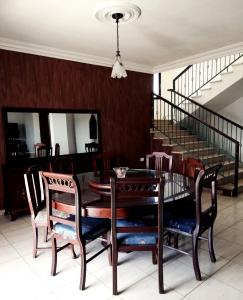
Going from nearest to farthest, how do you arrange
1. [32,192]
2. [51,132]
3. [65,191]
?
[65,191], [32,192], [51,132]

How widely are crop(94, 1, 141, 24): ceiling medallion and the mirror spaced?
178 centimetres

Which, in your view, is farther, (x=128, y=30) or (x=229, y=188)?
(x=229, y=188)

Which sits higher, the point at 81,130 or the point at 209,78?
the point at 209,78

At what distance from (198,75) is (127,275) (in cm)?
564

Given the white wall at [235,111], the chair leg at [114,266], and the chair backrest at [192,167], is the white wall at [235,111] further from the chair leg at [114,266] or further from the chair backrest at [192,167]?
the chair leg at [114,266]

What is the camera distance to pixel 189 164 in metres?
2.95

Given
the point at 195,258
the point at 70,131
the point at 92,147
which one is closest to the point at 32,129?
the point at 70,131

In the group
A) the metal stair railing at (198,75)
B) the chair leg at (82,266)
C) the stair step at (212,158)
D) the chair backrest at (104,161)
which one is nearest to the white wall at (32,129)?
the chair backrest at (104,161)

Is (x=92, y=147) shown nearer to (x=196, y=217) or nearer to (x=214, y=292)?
(x=196, y=217)

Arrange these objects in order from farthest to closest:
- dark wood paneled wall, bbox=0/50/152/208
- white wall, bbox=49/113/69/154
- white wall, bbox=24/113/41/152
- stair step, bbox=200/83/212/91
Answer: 1. stair step, bbox=200/83/212/91
2. white wall, bbox=49/113/69/154
3. white wall, bbox=24/113/41/152
4. dark wood paneled wall, bbox=0/50/152/208

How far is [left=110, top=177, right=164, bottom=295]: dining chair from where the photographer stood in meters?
1.75

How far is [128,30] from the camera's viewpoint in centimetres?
319

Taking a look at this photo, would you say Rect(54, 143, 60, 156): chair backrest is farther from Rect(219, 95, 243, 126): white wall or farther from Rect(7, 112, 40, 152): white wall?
Rect(219, 95, 243, 126): white wall

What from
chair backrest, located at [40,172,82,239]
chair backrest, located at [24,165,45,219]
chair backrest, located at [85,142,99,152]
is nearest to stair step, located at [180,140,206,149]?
chair backrest, located at [85,142,99,152]
